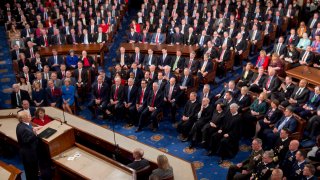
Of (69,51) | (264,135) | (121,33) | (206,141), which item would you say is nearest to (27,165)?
(206,141)

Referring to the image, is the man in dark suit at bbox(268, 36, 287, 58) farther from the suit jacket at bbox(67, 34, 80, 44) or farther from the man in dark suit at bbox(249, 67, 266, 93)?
the suit jacket at bbox(67, 34, 80, 44)

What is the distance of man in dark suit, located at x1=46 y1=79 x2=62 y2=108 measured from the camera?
25.9 ft

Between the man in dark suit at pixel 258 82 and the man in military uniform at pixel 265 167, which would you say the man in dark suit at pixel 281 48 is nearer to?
the man in dark suit at pixel 258 82

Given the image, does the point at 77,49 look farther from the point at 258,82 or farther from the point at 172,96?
the point at 258,82

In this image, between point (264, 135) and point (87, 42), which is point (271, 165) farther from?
point (87, 42)

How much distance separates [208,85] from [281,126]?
1.68m

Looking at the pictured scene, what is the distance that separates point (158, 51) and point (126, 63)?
0.96 meters

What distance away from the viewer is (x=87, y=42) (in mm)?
10969

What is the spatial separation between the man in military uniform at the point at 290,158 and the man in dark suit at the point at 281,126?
90 centimetres

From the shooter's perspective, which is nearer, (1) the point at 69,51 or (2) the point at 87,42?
(1) the point at 69,51

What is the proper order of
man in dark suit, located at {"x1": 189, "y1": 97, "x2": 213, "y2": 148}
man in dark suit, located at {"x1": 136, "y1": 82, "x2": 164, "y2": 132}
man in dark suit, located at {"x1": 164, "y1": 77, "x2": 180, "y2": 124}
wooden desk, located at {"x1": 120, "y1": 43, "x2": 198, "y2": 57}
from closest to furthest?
man in dark suit, located at {"x1": 189, "y1": 97, "x2": 213, "y2": 148} < man in dark suit, located at {"x1": 136, "y1": 82, "x2": 164, "y2": 132} < man in dark suit, located at {"x1": 164, "y1": 77, "x2": 180, "y2": 124} < wooden desk, located at {"x1": 120, "y1": 43, "x2": 198, "y2": 57}

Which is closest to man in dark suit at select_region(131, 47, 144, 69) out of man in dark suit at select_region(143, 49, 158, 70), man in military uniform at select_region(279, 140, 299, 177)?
man in dark suit at select_region(143, 49, 158, 70)

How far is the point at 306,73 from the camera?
8.34 metres

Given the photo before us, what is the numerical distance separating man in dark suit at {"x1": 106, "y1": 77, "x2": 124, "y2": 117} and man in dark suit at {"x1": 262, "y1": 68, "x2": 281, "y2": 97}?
122 inches
